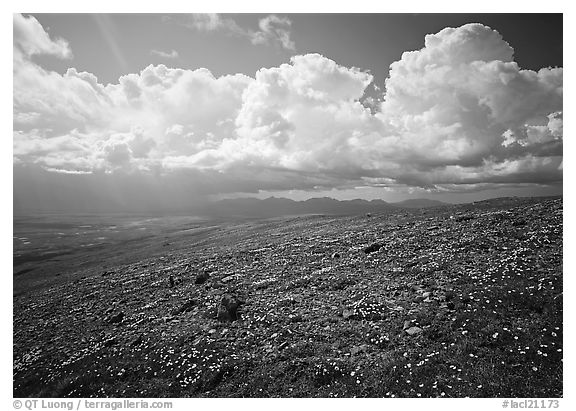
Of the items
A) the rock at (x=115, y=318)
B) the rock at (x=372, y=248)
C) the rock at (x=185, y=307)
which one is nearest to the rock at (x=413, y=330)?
the rock at (x=372, y=248)

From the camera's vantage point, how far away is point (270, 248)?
3478 centimetres

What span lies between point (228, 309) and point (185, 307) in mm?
4224

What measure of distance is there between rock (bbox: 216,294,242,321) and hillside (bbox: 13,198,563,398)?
90mm

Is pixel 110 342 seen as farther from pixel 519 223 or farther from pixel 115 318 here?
pixel 519 223

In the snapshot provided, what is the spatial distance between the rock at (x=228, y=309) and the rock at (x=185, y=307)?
125 inches

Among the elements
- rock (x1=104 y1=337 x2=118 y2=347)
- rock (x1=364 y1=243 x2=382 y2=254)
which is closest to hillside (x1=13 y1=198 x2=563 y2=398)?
rock (x1=104 y1=337 x2=118 y2=347)

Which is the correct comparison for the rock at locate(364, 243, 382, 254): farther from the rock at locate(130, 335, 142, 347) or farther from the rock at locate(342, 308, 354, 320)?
the rock at locate(130, 335, 142, 347)

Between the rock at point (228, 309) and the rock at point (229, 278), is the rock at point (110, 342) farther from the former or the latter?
the rock at point (229, 278)

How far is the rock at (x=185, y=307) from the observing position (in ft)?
63.2

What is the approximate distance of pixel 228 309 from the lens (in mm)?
17391

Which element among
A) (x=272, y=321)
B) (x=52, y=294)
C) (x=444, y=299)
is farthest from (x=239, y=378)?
(x=52, y=294)

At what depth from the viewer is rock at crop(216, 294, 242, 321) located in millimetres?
17016
